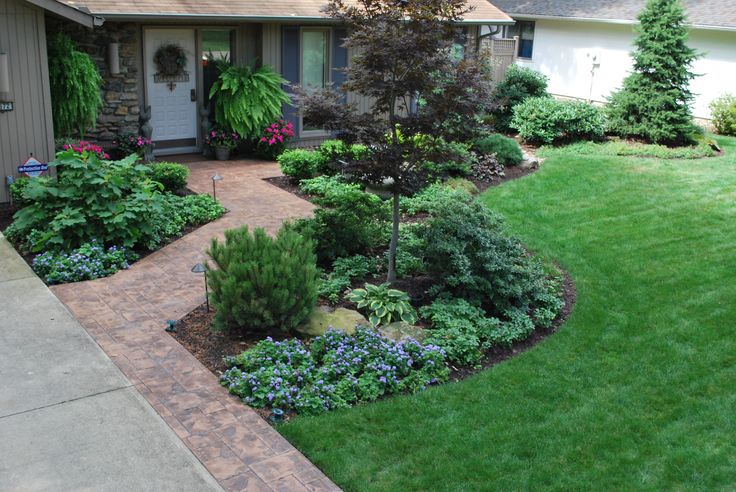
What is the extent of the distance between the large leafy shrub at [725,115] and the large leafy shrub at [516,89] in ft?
13.0

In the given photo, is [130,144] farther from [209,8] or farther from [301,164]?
[301,164]

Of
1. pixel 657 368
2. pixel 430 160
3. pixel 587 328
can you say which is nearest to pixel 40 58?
pixel 430 160

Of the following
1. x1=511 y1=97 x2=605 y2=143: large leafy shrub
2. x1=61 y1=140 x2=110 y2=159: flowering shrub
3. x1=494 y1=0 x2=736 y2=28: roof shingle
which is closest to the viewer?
x1=61 y1=140 x2=110 y2=159: flowering shrub

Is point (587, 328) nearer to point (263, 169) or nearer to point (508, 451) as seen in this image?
point (508, 451)

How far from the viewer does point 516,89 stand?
56.6 feet

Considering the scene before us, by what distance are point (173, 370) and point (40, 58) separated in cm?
591

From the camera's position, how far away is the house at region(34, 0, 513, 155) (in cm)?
1241

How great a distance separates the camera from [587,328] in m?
7.52

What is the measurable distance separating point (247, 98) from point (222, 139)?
0.98 m

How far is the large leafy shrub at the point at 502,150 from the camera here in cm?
1348

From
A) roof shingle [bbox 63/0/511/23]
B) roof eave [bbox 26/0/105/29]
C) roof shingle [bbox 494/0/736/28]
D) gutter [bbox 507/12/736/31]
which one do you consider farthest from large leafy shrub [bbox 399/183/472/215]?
gutter [bbox 507/12/736/31]

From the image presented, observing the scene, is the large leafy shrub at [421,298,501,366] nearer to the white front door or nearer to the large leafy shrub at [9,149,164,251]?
the large leafy shrub at [9,149,164,251]

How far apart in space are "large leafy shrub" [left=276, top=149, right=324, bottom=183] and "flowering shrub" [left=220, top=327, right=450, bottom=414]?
5830 mm

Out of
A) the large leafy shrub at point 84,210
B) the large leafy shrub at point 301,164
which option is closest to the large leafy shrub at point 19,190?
the large leafy shrub at point 84,210
